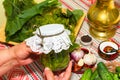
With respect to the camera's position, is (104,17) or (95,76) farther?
(104,17)

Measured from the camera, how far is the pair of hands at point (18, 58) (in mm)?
913

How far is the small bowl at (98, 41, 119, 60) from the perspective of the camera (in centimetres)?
106

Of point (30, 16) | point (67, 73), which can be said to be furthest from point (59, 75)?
point (30, 16)

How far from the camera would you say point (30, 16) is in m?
1.13

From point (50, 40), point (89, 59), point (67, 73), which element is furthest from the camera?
point (89, 59)

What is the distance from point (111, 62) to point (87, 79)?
14cm

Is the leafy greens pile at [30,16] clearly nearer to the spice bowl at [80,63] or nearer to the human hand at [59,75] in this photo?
the spice bowl at [80,63]

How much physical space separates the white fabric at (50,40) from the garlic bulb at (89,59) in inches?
9.3

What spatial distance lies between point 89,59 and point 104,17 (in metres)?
0.18

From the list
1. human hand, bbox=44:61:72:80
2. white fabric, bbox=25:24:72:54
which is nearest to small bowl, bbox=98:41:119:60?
human hand, bbox=44:61:72:80

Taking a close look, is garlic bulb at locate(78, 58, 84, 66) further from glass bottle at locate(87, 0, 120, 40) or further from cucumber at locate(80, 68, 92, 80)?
glass bottle at locate(87, 0, 120, 40)

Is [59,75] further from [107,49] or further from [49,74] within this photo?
[107,49]

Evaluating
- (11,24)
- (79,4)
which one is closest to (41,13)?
(11,24)

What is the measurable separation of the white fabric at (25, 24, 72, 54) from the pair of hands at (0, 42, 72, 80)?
0.24ft
